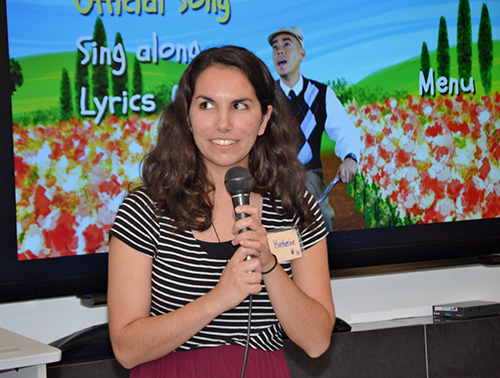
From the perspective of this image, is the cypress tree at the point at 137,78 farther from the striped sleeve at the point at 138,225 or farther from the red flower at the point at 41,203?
the striped sleeve at the point at 138,225

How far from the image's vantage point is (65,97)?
7.51ft

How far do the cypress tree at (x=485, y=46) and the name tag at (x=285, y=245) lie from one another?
1.86 metres

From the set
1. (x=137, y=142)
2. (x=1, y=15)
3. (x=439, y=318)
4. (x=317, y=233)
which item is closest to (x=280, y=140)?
(x=317, y=233)

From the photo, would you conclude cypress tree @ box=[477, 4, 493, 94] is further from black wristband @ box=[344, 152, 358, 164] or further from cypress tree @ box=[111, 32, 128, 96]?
cypress tree @ box=[111, 32, 128, 96]

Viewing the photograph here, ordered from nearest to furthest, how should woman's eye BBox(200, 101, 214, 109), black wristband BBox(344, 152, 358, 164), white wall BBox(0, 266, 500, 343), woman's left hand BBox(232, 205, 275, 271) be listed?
woman's left hand BBox(232, 205, 275, 271)
woman's eye BBox(200, 101, 214, 109)
black wristband BBox(344, 152, 358, 164)
white wall BBox(0, 266, 500, 343)

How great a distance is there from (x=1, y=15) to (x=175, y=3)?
2.05ft

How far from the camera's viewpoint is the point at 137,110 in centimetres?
242

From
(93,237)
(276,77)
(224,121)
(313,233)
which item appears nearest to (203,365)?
(313,233)

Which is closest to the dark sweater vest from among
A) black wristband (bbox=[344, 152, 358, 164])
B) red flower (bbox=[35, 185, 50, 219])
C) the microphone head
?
black wristband (bbox=[344, 152, 358, 164])

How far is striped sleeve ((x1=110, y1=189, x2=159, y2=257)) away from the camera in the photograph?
155cm

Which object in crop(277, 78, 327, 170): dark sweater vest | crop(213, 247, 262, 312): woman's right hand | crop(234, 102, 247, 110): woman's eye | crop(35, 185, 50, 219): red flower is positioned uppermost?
crop(277, 78, 327, 170): dark sweater vest

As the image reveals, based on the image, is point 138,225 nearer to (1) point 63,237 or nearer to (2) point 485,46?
(1) point 63,237

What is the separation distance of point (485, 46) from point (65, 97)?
1917mm

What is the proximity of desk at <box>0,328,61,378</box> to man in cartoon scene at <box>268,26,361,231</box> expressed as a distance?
1297mm
